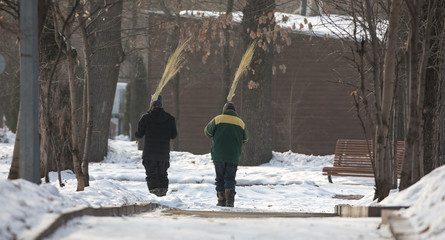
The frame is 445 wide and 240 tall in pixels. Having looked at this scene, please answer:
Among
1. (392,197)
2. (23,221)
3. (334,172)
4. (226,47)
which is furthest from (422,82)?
(226,47)

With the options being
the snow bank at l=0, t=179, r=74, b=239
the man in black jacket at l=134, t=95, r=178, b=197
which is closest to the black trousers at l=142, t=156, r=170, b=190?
the man in black jacket at l=134, t=95, r=178, b=197

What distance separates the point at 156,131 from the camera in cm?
1323

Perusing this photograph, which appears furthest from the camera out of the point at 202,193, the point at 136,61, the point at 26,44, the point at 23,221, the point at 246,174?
the point at 136,61

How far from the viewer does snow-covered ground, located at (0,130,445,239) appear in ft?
18.0

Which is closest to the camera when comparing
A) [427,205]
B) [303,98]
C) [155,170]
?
[427,205]

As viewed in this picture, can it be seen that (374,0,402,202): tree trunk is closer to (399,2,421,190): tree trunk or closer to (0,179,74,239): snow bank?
(399,2,421,190): tree trunk

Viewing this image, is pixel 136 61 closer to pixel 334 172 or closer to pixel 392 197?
pixel 334 172

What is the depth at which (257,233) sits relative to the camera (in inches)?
217

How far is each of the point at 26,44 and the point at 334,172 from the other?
445 inches

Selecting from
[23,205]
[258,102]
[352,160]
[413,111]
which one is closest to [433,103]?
[413,111]

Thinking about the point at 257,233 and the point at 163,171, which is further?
the point at 163,171

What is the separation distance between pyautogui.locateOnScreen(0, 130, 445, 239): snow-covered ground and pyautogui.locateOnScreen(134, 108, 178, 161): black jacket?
0.80m

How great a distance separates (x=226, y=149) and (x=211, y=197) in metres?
2.53

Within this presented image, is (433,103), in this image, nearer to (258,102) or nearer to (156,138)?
(156,138)
